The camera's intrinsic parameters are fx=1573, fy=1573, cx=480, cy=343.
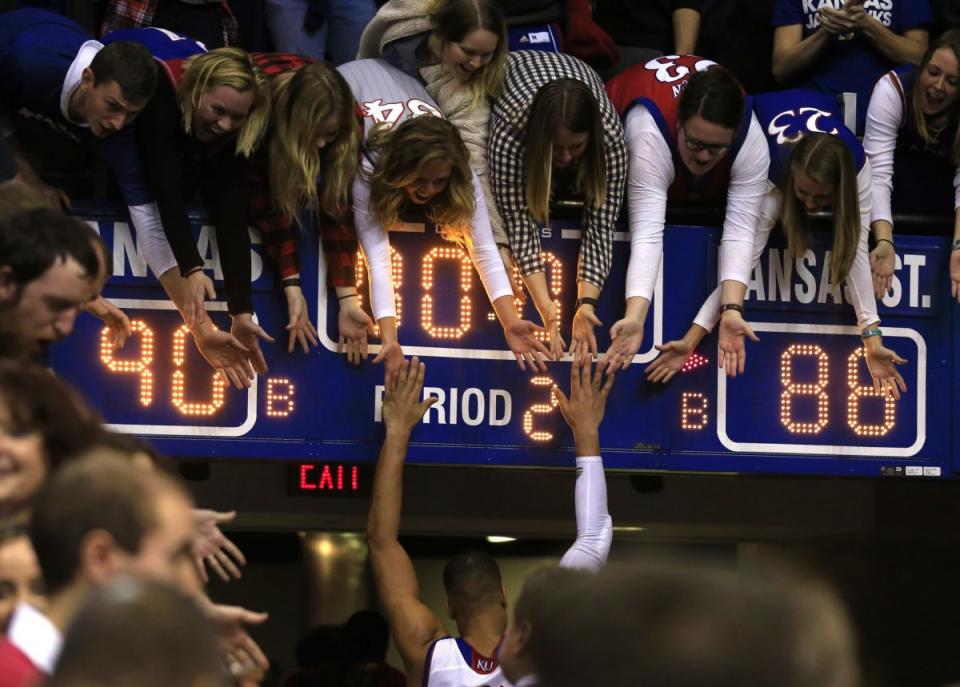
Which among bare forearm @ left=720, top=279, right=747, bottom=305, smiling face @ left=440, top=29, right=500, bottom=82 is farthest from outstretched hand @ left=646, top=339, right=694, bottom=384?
smiling face @ left=440, top=29, right=500, bottom=82

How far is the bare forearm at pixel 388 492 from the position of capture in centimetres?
566

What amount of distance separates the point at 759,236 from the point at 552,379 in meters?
1.03

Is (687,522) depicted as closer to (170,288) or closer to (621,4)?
(621,4)

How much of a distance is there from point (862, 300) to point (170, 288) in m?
2.74

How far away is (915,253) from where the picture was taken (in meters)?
6.59

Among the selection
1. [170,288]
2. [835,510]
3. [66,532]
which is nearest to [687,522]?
[835,510]

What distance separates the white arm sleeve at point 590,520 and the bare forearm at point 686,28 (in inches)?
91.5

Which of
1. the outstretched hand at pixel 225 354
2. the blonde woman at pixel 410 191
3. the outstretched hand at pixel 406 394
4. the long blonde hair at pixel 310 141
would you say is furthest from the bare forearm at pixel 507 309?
the outstretched hand at pixel 225 354

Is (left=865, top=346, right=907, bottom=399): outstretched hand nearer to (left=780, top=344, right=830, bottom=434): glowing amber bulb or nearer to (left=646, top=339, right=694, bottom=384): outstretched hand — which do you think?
(left=780, top=344, right=830, bottom=434): glowing amber bulb

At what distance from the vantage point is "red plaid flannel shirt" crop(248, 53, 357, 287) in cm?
596

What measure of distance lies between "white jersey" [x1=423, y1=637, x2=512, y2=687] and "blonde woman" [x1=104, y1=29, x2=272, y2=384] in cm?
133

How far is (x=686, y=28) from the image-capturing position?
725 cm

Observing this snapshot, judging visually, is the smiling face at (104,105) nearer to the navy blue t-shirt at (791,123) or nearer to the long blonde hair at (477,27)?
the long blonde hair at (477,27)

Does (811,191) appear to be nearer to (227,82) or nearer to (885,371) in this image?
(885,371)
